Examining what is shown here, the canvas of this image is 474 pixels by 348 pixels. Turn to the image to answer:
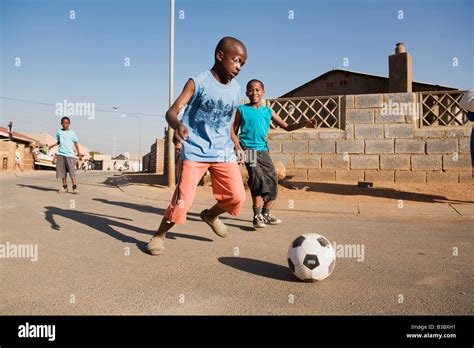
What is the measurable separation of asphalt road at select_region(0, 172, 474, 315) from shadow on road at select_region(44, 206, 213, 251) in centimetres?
2

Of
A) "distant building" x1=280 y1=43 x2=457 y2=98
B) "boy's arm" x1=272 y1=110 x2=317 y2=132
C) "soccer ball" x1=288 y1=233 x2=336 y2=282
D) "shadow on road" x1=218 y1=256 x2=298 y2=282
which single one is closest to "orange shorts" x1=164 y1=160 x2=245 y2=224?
"shadow on road" x1=218 y1=256 x2=298 y2=282

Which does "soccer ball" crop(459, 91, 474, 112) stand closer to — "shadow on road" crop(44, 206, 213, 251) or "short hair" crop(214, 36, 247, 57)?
"short hair" crop(214, 36, 247, 57)

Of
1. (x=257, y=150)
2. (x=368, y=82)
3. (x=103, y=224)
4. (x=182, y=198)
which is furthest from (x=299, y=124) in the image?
(x=368, y=82)

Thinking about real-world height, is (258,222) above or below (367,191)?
below

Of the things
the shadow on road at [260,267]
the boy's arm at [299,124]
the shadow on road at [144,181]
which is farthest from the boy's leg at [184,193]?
the shadow on road at [144,181]

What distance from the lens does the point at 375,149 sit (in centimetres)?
925

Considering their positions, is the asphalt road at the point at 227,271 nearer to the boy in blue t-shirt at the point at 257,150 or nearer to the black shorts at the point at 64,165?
the boy in blue t-shirt at the point at 257,150

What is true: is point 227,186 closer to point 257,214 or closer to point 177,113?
point 177,113

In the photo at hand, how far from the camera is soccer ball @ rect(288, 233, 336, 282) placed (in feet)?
8.09

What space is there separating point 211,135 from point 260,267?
48.6 inches

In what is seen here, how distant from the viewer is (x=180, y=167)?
10.5 feet

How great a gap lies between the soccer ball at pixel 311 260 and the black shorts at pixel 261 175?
1.97 m
